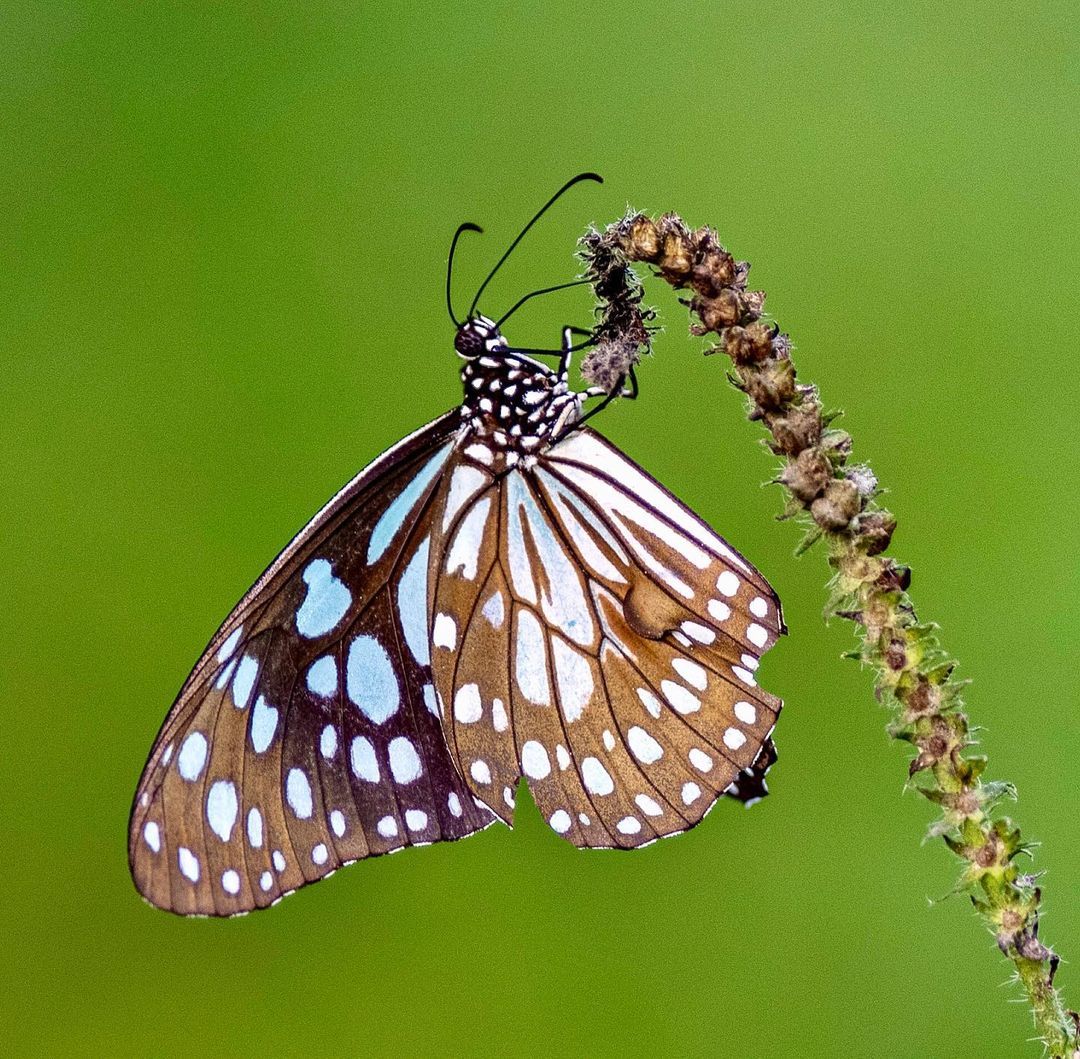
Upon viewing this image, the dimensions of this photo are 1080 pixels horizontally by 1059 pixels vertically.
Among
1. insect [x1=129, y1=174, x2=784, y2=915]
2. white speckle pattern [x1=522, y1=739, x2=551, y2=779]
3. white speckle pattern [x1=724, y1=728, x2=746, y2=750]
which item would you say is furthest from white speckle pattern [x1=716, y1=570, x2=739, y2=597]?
white speckle pattern [x1=522, y1=739, x2=551, y2=779]

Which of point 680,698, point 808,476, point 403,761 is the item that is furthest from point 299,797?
point 808,476

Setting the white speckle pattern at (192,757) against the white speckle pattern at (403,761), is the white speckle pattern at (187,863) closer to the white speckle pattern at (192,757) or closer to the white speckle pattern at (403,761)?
the white speckle pattern at (192,757)

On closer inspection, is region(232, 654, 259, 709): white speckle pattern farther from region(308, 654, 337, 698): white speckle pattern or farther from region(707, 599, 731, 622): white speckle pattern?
region(707, 599, 731, 622): white speckle pattern

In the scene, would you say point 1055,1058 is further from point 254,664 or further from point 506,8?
point 506,8

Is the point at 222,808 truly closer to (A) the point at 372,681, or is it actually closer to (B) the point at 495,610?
(A) the point at 372,681

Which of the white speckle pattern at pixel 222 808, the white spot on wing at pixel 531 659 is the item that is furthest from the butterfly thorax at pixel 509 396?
the white speckle pattern at pixel 222 808
